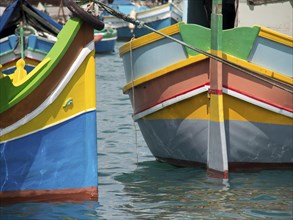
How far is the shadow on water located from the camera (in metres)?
9.61

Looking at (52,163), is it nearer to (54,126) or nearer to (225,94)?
(54,126)

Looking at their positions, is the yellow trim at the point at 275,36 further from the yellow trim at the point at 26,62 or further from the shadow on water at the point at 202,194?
the yellow trim at the point at 26,62

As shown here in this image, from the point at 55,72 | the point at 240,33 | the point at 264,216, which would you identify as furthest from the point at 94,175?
the point at 240,33

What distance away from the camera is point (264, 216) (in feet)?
31.0

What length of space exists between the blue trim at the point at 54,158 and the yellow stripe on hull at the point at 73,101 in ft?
0.21

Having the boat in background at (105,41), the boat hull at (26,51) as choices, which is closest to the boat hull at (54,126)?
the boat hull at (26,51)

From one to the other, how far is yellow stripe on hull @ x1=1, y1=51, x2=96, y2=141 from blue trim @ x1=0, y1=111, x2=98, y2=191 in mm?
65

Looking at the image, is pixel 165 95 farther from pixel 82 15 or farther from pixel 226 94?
pixel 82 15

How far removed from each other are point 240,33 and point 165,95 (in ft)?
3.98

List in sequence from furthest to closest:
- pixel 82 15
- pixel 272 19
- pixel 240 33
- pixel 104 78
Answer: pixel 104 78 < pixel 272 19 < pixel 240 33 < pixel 82 15

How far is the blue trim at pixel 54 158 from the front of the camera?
9242 mm

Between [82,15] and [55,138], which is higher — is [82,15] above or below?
above

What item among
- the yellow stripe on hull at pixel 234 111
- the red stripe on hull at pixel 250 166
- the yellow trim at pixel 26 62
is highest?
the yellow trim at pixel 26 62

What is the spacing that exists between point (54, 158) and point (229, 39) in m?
2.69
